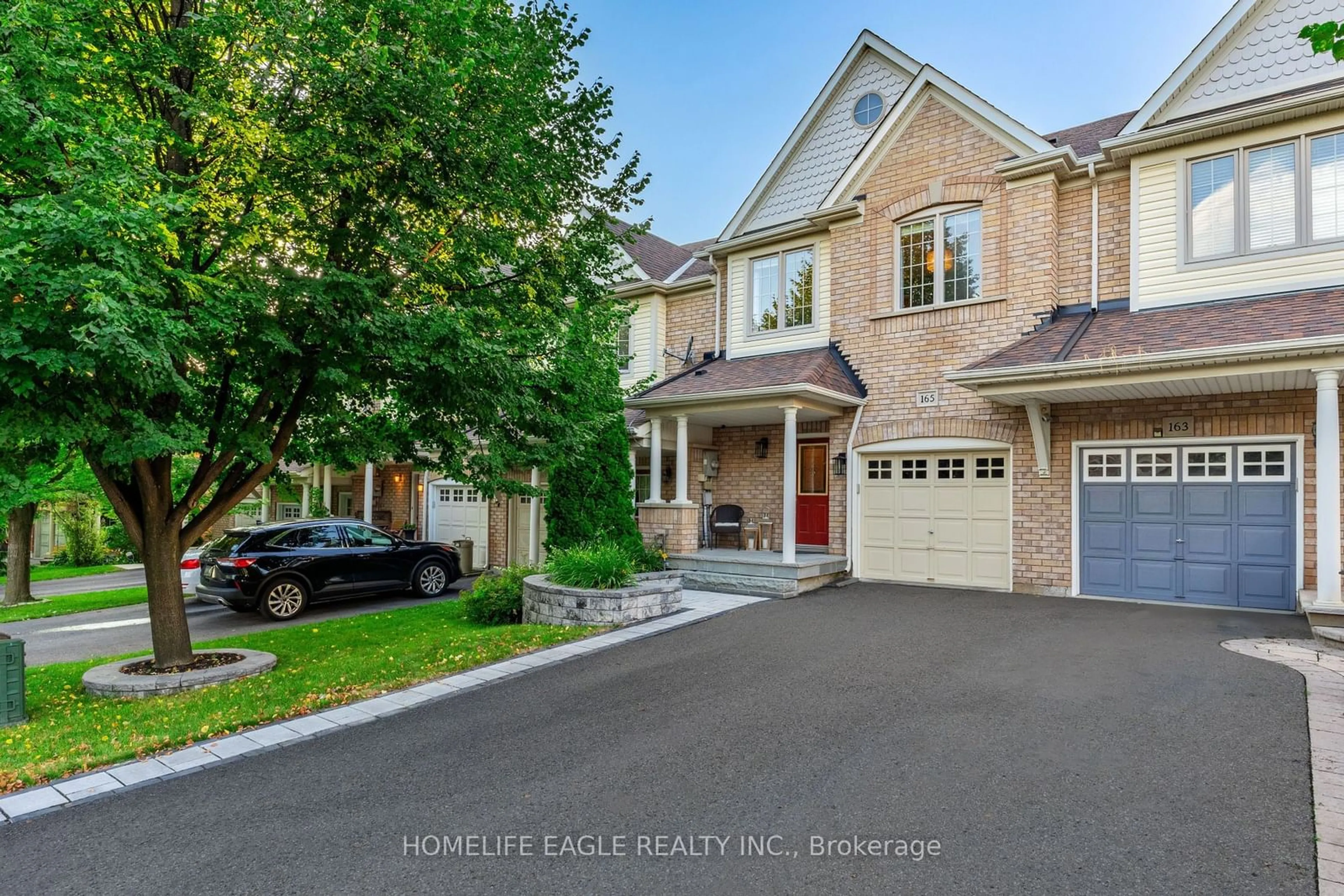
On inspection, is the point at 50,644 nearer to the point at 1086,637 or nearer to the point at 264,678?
the point at 264,678

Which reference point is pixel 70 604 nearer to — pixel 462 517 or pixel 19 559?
pixel 19 559

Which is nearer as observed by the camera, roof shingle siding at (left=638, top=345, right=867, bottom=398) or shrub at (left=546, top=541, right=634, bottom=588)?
shrub at (left=546, top=541, right=634, bottom=588)

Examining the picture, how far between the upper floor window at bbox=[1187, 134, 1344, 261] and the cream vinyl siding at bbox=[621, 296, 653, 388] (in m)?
9.77

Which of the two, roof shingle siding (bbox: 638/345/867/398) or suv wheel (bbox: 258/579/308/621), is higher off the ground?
roof shingle siding (bbox: 638/345/867/398)

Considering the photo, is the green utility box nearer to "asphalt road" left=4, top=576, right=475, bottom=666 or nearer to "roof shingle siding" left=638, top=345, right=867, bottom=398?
"asphalt road" left=4, top=576, right=475, bottom=666

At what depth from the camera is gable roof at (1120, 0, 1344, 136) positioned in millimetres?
9234

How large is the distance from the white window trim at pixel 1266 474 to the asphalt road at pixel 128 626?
12474 mm

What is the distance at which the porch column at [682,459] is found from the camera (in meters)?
12.4

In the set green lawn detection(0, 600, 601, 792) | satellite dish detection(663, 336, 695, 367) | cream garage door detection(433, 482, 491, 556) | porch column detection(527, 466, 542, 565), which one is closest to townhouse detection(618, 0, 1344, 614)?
satellite dish detection(663, 336, 695, 367)

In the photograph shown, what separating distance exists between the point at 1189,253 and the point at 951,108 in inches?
170

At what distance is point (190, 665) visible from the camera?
23.1 ft

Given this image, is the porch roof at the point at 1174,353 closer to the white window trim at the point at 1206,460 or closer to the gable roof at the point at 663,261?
the white window trim at the point at 1206,460

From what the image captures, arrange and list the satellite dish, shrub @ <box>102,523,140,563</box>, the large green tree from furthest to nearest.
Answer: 1. shrub @ <box>102,523,140,563</box>
2. the satellite dish
3. the large green tree

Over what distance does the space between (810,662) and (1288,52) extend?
10481 millimetres
